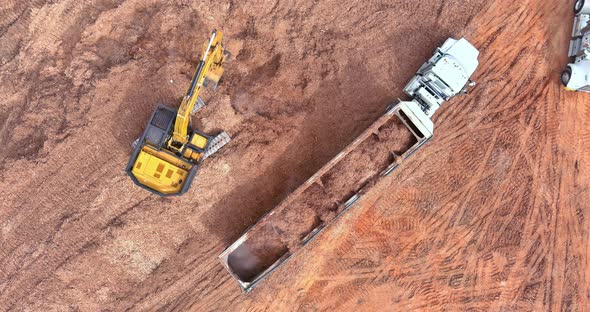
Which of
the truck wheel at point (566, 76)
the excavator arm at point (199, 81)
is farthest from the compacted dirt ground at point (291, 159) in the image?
the excavator arm at point (199, 81)

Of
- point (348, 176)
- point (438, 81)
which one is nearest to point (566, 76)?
point (438, 81)

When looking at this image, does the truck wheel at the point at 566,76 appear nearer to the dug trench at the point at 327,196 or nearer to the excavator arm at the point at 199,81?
the dug trench at the point at 327,196

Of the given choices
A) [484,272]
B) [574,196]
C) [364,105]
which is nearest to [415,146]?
[364,105]

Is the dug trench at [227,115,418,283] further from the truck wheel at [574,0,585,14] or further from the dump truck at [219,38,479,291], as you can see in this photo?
the truck wheel at [574,0,585,14]

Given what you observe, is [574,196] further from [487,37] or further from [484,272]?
[487,37]

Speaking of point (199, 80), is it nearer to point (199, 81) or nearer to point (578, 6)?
point (199, 81)

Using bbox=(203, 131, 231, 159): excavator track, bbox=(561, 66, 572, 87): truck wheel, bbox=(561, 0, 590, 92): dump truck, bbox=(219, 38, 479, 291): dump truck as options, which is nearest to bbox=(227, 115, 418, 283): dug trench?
bbox=(219, 38, 479, 291): dump truck
